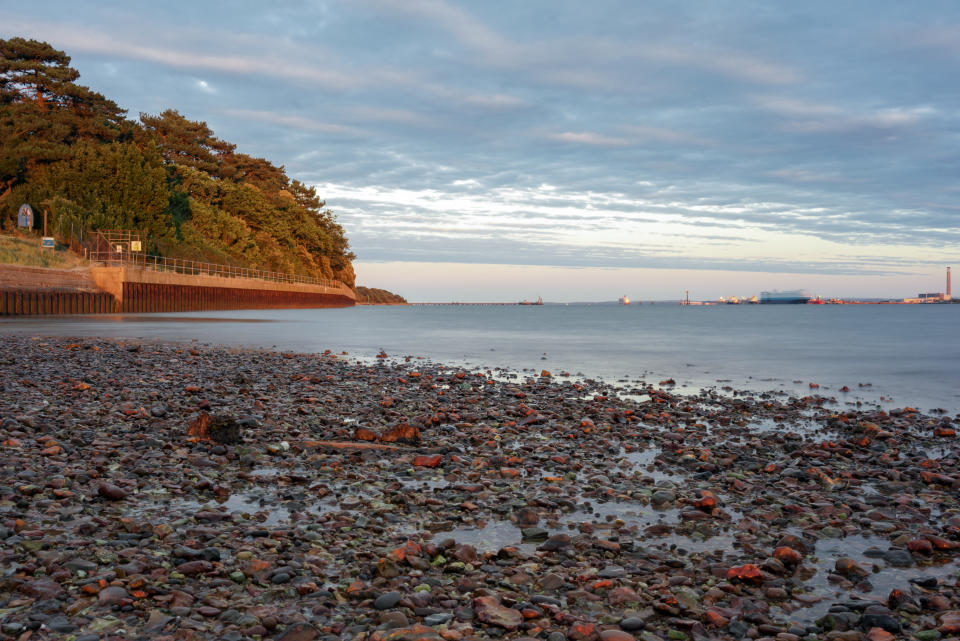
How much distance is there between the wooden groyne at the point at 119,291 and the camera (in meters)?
34.9

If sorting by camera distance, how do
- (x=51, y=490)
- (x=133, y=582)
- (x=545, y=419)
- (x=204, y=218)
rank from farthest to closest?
(x=204, y=218)
(x=545, y=419)
(x=51, y=490)
(x=133, y=582)

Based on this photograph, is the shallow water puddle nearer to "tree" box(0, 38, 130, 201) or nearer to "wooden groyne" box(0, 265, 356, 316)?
"wooden groyne" box(0, 265, 356, 316)

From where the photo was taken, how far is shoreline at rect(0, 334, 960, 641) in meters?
3.32

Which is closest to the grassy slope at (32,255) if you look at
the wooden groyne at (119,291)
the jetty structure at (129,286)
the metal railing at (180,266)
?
the jetty structure at (129,286)

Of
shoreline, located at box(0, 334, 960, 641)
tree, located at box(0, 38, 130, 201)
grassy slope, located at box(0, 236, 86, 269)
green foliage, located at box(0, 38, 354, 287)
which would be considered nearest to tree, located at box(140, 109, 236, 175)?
green foliage, located at box(0, 38, 354, 287)

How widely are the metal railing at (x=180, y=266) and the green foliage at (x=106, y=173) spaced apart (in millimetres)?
1842

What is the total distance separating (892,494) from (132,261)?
5074 centimetres

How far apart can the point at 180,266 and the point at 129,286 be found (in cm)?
1223

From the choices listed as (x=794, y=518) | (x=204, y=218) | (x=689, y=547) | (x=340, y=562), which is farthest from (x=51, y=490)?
(x=204, y=218)

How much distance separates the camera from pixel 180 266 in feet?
188

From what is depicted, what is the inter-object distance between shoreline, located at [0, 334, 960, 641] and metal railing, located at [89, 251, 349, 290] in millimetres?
42057

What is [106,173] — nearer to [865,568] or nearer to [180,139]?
[180,139]

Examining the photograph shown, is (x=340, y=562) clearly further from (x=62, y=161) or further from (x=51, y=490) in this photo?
(x=62, y=161)

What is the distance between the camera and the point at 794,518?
4.98 metres
